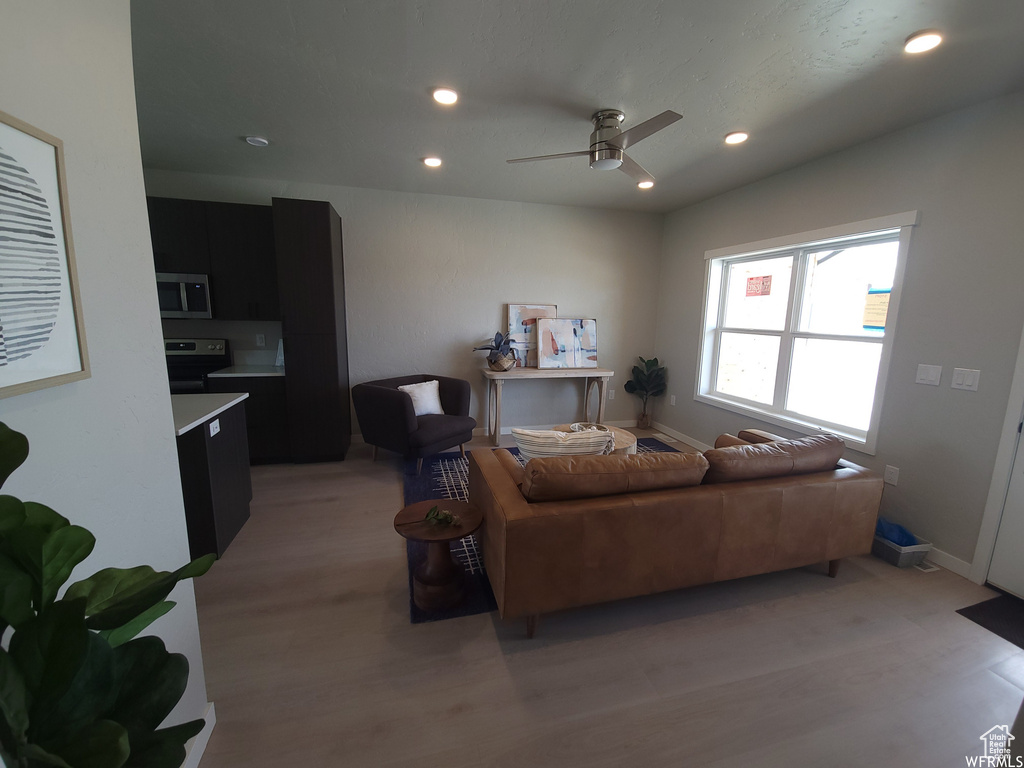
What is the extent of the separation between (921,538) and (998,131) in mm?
2281

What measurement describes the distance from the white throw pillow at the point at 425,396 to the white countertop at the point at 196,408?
1.47 meters

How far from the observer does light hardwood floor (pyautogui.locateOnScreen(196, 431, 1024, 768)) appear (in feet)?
4.47

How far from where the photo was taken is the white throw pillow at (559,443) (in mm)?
2369

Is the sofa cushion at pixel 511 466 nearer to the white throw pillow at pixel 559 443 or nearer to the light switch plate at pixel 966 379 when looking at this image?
the white throw pillow at pixel 559 443

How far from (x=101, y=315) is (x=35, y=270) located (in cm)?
20

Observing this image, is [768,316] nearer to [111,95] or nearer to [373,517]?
[373,517]

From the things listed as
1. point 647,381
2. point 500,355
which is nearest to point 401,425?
point 500,355

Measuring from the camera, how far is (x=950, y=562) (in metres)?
2.35

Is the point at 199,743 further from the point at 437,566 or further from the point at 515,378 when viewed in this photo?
the point at 515,378

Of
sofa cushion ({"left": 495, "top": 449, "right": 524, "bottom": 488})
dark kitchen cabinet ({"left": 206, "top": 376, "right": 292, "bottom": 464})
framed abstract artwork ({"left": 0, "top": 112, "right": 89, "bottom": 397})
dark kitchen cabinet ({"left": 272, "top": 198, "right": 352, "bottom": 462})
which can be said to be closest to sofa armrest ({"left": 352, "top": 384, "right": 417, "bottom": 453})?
dark kitchen cabinet ({"left": 272, "top": 198, "right": 352, "bottom": 462})

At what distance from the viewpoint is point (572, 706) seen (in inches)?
59.0

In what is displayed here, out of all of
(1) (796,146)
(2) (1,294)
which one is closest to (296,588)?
(2) (1,294)

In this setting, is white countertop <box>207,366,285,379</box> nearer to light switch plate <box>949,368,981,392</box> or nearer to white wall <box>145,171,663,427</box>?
white wall <box>145,171,663,427</box>

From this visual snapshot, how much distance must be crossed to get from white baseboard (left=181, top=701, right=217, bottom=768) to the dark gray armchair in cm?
210
